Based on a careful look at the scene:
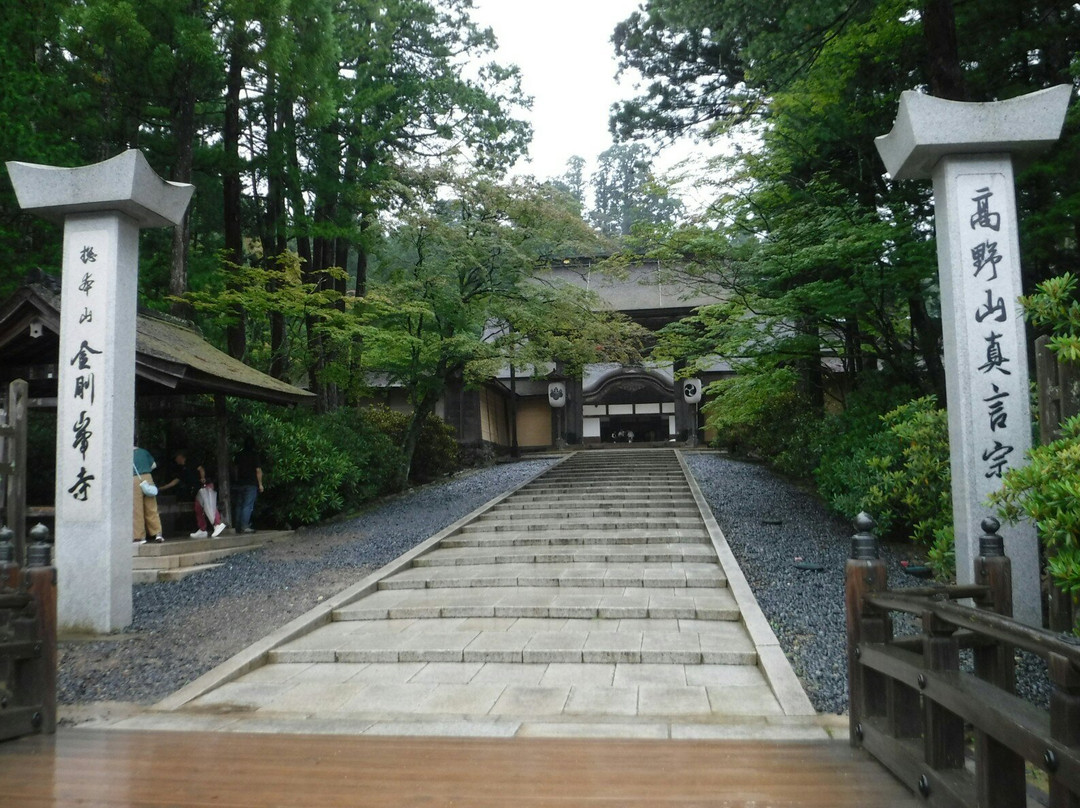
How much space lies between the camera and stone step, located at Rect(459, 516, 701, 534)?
11000mm

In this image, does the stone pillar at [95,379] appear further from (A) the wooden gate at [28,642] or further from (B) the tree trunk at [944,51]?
(B) the tree trunk at [944,51]

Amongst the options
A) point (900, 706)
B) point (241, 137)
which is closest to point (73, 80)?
point (241, 137)

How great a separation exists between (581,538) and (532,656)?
14.3 ft

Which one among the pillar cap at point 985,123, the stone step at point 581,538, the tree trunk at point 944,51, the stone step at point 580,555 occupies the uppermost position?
the tree trunk at point 944,51

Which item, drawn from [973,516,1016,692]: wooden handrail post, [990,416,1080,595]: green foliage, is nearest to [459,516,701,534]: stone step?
[990,416,1080,595]: green foliage

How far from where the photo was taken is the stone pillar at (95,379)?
21.9ft

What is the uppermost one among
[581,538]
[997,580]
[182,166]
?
[182,166]

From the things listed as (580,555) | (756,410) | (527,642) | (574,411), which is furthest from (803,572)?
(574,411)

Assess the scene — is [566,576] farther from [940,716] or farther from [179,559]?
[940,716]

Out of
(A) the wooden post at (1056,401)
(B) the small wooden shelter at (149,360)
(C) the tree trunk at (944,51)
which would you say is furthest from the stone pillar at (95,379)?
(C) the tree trunk at (944,51)

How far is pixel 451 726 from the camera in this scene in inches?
175

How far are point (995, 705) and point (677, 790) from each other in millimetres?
1382

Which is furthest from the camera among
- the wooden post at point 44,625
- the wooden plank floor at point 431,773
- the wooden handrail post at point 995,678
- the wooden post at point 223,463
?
the wooden post at point 223,463

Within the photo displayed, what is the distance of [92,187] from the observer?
6.86m
